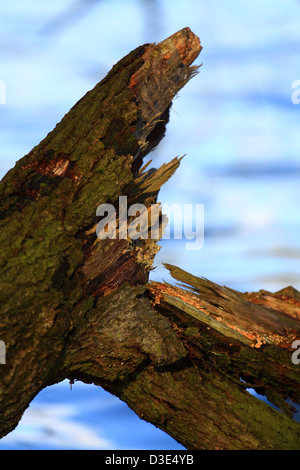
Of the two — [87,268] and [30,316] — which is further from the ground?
[87,268]

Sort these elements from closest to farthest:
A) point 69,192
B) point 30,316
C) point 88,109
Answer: point 30,316 < point 69,192 < point 88,109

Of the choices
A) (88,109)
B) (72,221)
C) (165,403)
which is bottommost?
(165,403)

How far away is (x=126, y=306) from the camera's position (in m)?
5.71

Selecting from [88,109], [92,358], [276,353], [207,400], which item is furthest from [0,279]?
[276,353]

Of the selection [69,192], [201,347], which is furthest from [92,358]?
[69,192]

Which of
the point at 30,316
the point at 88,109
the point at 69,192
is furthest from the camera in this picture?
the point at 88,109

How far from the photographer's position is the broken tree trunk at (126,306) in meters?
5.17

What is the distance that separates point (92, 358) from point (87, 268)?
0.94m

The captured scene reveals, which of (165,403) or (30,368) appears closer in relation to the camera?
(30,368)

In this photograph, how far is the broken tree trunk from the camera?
17.0 ft

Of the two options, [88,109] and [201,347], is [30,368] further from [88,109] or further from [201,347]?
[88,109]

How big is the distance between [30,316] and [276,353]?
105 inches

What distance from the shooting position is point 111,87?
6016 mm

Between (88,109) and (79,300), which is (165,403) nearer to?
(79,300)
